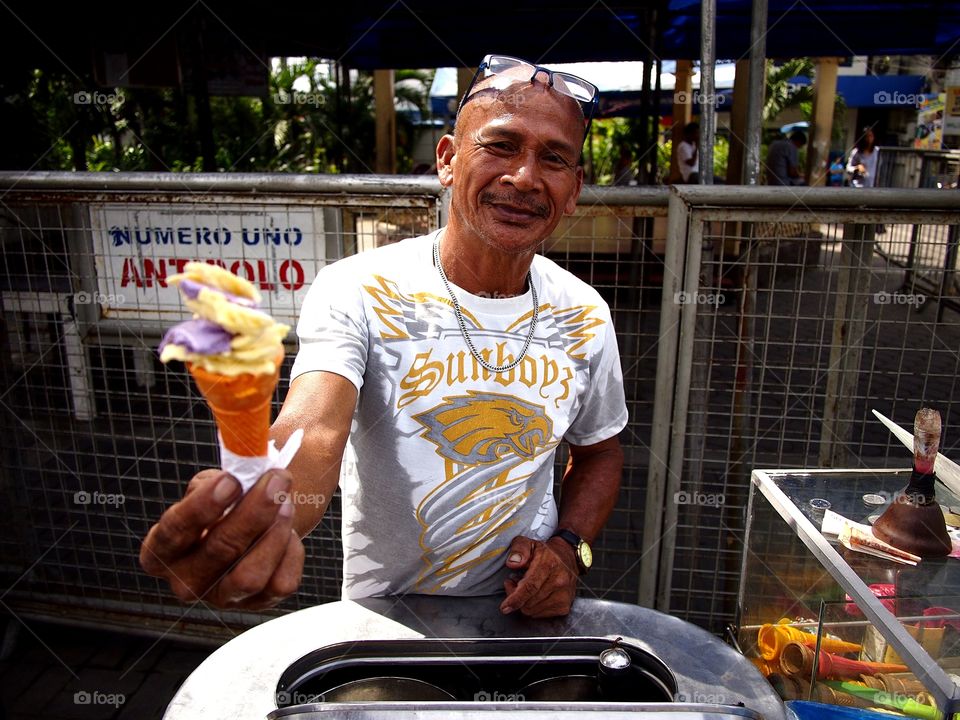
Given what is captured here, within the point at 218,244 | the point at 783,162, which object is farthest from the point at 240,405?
the point at 783,162

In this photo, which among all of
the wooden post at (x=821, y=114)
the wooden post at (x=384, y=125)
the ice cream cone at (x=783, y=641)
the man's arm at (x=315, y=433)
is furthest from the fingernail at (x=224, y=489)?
the wooden post at (x=821, y=114)

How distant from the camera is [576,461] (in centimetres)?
217

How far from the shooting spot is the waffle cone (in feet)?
3.05

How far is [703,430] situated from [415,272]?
4.58ft

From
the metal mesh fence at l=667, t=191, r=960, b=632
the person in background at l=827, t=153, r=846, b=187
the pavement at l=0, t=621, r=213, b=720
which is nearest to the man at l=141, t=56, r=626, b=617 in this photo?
the metal mesh fence at l=667, t=191, r=960, b=632

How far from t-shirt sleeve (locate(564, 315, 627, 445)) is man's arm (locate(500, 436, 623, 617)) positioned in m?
0.05

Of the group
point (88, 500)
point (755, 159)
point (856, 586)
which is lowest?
point (88, 500)

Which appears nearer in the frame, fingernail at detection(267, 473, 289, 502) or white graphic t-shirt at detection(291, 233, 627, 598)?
fingernail at detection(267, 473, 289, 502)

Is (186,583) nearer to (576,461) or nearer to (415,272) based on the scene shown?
(415,272)

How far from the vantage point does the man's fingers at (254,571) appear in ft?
3.30

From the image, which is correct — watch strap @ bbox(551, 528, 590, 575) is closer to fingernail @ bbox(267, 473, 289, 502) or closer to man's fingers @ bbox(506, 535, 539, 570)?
man's fingers @ bbox(506, 535, 539, 570)

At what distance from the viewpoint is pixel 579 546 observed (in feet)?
6.28

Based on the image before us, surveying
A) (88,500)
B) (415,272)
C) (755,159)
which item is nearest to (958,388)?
(755,159)

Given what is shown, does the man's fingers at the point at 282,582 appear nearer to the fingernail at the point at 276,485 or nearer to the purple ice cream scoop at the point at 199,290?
the fingernail at the point at 276,485
